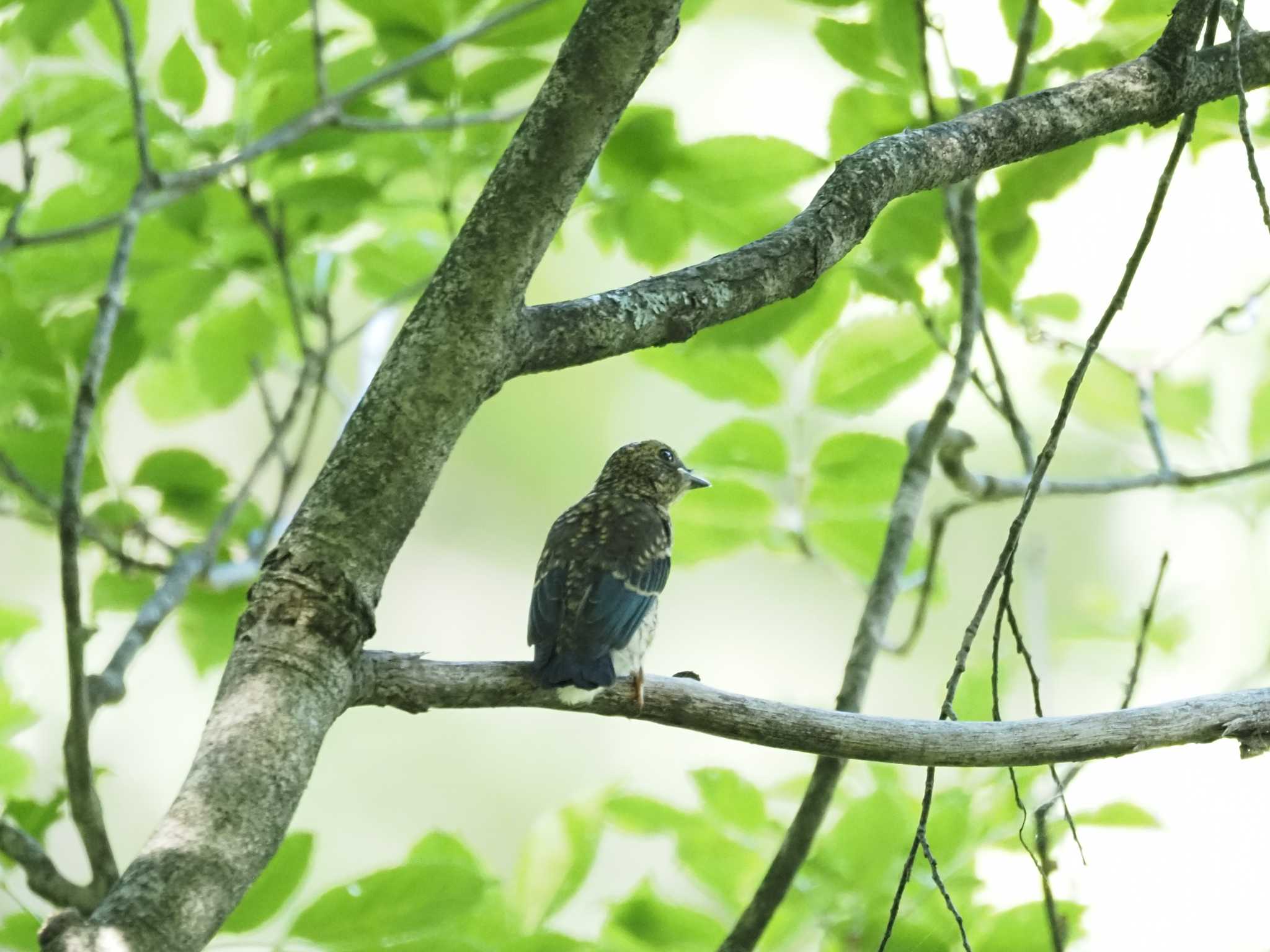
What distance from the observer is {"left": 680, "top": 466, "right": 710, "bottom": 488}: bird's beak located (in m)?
3.47

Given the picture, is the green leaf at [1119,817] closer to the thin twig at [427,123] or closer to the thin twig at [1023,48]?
the thin twig at [1023,48]

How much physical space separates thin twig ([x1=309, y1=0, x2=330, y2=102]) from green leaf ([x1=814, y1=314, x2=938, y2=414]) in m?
1.16

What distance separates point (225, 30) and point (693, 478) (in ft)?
5.05

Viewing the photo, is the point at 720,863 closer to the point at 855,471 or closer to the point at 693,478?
the point at 855,471

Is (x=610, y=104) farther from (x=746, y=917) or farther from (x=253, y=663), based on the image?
(x=746, y=917)

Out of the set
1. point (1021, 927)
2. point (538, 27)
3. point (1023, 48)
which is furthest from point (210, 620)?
point (1023, 48)

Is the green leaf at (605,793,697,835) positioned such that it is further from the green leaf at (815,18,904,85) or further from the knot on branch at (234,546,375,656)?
the green leaf at (815,18,904,85)

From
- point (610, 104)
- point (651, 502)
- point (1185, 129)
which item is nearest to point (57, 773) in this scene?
point (651, 502)

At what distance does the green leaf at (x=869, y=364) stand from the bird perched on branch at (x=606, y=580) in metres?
0.51

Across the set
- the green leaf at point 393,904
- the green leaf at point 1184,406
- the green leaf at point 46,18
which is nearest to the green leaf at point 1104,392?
the green leaf at point 1184,406

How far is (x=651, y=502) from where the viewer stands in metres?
3.48

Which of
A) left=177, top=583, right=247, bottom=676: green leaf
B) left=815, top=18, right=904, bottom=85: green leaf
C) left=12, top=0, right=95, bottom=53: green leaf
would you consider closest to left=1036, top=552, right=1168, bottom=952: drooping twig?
left=815, top=18, right=904, bottom=85: green leaf

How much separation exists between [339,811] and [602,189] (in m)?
3.75

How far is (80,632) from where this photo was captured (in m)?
2.10
